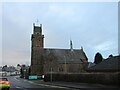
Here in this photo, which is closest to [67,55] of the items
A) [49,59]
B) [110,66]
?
[49,59]

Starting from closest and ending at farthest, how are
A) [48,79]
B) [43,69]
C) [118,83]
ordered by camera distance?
[118,83] → [48,79] → [43,69]

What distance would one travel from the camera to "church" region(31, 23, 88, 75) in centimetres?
9606

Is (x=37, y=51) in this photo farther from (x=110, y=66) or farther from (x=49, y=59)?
(x=110, y=66)

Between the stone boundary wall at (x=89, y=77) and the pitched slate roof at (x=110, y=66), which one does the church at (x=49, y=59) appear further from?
the stone boundary wall at (x=89, y=77)

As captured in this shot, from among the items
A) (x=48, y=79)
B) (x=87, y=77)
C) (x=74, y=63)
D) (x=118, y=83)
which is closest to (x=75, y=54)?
(x=74, y=63)

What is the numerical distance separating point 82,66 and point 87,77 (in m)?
61.4

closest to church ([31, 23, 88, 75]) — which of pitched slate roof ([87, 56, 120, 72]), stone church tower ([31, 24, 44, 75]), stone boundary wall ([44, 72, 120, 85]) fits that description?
stone church tower ([31, 24, 44, 75])

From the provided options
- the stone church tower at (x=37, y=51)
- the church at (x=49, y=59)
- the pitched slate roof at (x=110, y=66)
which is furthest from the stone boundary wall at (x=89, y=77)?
the stone church tower at (x=37, y=51)

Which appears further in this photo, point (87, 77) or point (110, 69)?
point (110, 69)

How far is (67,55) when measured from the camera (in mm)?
103000

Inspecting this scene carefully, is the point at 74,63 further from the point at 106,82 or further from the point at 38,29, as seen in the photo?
the point at 106,82

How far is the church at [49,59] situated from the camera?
9606 cm

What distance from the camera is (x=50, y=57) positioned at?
96.7m

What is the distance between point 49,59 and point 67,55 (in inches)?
380
